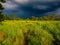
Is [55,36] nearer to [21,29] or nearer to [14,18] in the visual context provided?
[21,29]

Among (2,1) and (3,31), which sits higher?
(2,1)

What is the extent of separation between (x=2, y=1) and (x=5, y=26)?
271 cm

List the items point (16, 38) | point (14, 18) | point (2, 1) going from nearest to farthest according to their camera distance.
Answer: point (16, 38), point (2, 1), point (14, 18)

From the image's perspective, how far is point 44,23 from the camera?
23656mm

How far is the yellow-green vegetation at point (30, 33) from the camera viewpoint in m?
22.5

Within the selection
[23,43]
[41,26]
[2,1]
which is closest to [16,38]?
[23,43]

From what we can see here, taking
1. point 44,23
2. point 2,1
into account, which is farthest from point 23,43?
point 2,1

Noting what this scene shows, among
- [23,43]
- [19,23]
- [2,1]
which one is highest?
[2,1]

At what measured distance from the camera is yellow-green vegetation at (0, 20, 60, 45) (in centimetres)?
2245

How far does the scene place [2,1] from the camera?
24828mm

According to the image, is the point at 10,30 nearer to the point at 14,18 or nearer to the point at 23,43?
the point at 23,43

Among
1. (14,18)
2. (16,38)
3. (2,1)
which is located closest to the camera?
(16,38)

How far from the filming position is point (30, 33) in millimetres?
22797

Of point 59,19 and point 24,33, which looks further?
point 59,19
